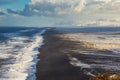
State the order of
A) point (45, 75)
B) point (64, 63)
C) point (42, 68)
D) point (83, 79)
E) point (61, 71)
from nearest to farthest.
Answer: point (83, 79), point (45, 75), point (61, 71), point (42, 68), point (64, 63)

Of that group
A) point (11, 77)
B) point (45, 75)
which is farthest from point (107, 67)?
point (11, 77)

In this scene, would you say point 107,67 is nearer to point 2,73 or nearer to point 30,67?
point 30,67

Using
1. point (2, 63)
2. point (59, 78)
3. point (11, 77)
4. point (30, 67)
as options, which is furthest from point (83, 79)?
point (2, 63)

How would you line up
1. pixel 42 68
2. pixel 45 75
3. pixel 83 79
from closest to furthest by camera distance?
pixel 83 79 → pixel 45 75 → pixel 42 68

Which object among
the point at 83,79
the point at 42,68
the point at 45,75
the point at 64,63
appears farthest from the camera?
the point at 64,63

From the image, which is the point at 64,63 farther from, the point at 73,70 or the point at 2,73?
the point at 2,73

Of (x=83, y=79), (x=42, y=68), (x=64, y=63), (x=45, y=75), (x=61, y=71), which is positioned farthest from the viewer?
(x=64, y=63)

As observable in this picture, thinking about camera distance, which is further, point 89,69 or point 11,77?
point 89,69

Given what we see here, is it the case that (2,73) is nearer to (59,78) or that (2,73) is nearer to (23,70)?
(23,70)
